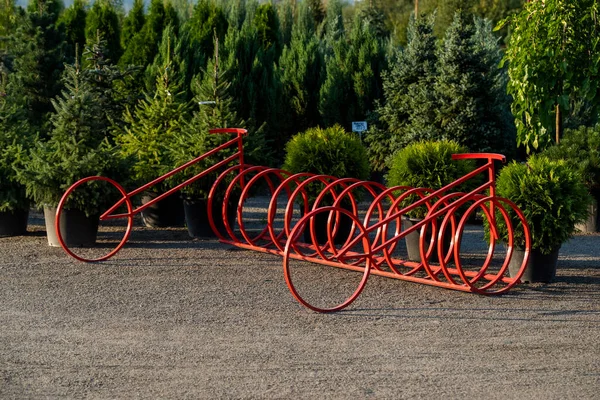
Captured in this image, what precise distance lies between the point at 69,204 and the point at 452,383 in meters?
4.73

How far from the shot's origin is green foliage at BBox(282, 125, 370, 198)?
916 cm

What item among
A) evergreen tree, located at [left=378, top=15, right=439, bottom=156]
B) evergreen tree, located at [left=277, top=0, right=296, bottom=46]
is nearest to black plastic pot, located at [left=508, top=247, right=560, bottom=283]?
evergreen tree, located at [left=378, top=15, right=439, bottom=156]

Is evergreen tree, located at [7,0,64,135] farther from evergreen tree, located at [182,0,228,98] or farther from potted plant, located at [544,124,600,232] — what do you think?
potted plant, located at [544,124,600,232]

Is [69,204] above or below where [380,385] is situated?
above

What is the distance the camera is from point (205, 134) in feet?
30.7

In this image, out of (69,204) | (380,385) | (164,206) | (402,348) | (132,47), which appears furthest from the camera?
(132,47)

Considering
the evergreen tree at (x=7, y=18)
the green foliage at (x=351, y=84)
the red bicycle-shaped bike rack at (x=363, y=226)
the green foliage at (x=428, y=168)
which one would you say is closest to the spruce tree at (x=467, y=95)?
the green foliage at (x=351, y=84)

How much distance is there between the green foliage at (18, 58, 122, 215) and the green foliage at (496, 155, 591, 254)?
3.62 meters

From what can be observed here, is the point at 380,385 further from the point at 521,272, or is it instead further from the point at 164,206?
the point at 164,206

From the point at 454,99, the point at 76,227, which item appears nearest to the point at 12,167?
the point at 76,227

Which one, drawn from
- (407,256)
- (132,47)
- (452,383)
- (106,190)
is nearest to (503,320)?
(452,383)

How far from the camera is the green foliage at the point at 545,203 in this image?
709cm

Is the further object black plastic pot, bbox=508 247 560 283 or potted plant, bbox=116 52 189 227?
potted plant, bbox=116 52 189 227

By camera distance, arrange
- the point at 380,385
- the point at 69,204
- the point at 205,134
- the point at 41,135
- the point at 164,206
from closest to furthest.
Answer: the point at 380,385
the point at 69,204
the point at 205,134
the point at 164,206
the point at 41,135
